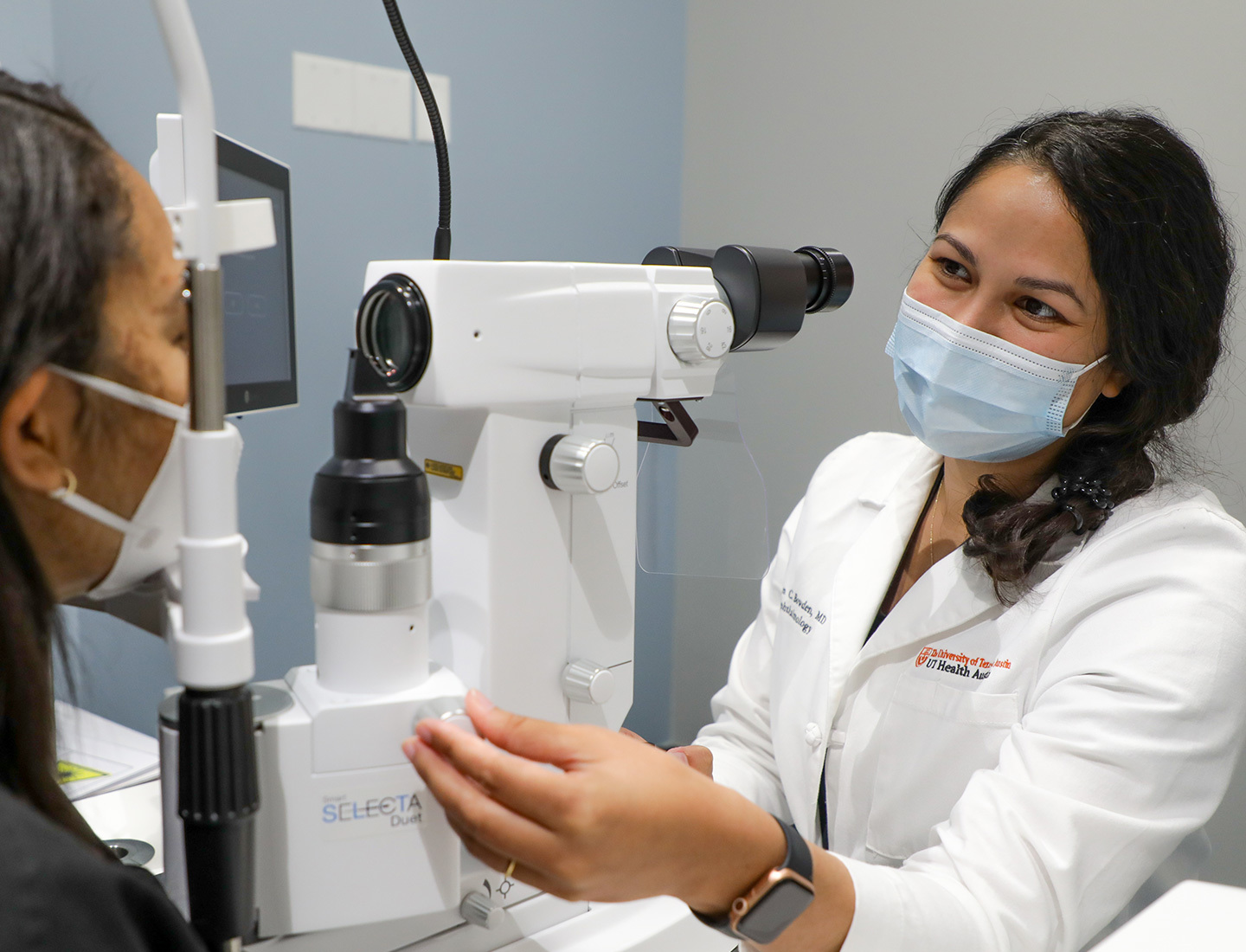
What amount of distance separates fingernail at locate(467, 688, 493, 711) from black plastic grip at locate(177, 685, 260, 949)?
138 mm

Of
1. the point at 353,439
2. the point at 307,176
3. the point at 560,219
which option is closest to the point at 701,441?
the point at 353,439

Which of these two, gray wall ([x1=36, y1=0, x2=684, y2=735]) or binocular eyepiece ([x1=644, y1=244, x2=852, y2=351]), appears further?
gray wall ([x1=36, y1=0, x2=684, y2=735])

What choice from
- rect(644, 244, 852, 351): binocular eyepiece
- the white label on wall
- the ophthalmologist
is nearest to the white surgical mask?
the ophthalmologist

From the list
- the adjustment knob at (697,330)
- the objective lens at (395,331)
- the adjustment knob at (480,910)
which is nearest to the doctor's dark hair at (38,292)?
the objective lens at (395,331)

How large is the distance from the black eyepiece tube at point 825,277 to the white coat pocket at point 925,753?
47cm

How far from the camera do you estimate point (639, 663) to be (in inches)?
92.2

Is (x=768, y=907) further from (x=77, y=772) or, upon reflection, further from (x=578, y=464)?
(x=77, y=772)

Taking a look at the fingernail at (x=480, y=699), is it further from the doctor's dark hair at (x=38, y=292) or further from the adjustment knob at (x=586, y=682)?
the doctor's dark hair at (x=38, y=292)

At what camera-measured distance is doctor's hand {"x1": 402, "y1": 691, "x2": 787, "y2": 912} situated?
0.55 meters

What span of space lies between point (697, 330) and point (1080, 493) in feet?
2.01

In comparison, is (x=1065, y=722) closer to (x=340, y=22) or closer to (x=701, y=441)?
(x=701, y=441)

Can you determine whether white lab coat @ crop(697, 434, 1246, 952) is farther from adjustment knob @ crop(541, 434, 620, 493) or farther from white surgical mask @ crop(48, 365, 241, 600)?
white surgical mask @ crop(48, 365, 241, 600)

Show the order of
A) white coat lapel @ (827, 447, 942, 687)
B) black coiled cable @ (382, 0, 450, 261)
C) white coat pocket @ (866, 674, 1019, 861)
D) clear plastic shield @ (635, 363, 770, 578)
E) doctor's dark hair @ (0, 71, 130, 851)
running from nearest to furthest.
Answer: doctor's dark hair @ (0, 71, 130, 851)
black coiled cable @ (382, 0, 450, 261)
clear plastic shield @ (635, 363, 770, 578)
white coat pocket @ (866, 674, 1019, 861)
white coat lapel @ (827, 447, 942, 687)

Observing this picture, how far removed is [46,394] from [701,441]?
1.74ft
